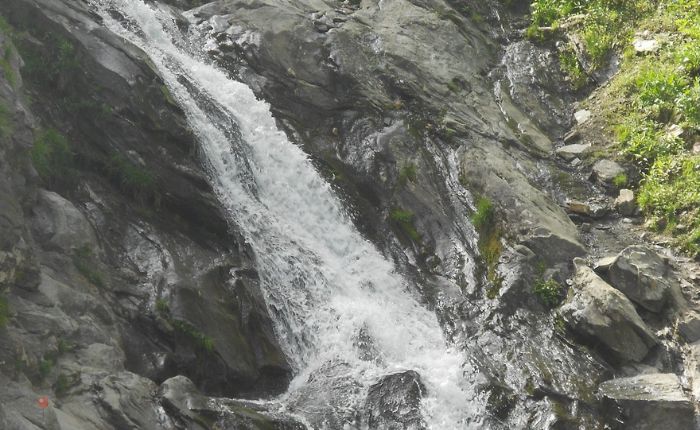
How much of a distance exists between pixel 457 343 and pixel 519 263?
225 cm

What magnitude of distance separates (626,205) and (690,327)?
4048mm

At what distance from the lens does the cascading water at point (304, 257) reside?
442 inches

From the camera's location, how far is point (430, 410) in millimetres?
10297

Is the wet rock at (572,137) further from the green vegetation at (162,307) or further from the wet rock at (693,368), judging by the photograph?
the green vegetation at (162,307)

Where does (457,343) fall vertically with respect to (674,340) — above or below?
below

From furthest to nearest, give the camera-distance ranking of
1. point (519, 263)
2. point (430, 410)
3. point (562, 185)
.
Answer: point (562, 185) < point (519, 263) < point (430, 410)

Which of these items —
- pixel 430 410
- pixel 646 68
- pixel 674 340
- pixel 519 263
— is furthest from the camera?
pixel 646 68

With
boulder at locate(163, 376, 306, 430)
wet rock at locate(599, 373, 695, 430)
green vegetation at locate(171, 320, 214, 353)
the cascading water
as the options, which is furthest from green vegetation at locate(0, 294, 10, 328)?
wet rock at locate(599, 373, 695, 430)

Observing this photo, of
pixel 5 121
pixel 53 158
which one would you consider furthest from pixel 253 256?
pixel 5 121

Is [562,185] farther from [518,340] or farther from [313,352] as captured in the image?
[313,352]

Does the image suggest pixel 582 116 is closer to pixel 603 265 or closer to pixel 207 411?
pixel 603 265

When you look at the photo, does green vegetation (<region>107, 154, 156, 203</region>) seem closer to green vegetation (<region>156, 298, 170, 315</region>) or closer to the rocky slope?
the rocky slope

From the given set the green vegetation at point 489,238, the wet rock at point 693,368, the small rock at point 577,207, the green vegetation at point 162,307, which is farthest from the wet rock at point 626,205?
the green vegetation at point 162,307

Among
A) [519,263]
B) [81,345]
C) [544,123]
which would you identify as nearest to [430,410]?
[519,263]
